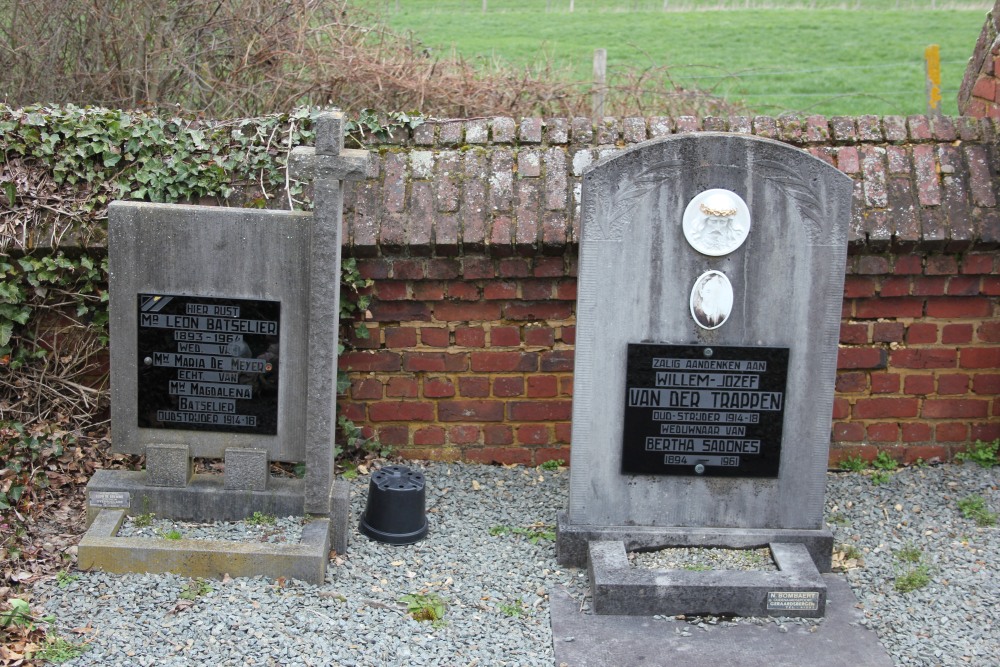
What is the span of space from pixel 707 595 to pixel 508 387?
1.70 metres

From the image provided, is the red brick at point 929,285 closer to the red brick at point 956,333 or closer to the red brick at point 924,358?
the red brick at point 956,333

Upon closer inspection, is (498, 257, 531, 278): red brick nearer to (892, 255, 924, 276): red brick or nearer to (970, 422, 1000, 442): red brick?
(892, 255, 924, 276): red brick

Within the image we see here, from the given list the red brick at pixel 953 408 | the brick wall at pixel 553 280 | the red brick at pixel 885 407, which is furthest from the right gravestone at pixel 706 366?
the red brick at pixel 953 408

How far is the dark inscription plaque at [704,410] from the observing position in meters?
4.43

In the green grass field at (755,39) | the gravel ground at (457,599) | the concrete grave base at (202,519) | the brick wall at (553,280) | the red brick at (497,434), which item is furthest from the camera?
the green grass field at (755,39)

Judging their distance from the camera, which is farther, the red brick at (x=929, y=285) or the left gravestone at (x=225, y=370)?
the red brick at (x=929, y=285)

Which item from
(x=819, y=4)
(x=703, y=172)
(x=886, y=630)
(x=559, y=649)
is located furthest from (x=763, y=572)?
(x=819, y=4)

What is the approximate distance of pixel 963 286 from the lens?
209 inches

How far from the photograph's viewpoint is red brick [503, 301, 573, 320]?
530cm

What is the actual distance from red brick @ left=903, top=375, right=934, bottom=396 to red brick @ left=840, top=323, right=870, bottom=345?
13.7 inches

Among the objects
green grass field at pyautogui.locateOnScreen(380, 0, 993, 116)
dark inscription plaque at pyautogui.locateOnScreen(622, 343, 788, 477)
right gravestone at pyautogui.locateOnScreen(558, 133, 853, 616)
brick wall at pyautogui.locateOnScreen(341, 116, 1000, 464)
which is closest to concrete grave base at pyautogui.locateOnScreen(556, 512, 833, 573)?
right gravestone at pyautogui.locateOnScreen(558, 133, 853, 616)

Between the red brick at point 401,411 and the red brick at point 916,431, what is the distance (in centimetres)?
263

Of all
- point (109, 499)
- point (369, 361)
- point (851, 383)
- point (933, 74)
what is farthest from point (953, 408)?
point (933, 74)

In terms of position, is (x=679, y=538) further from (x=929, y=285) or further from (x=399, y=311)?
(x=929, y=285)
